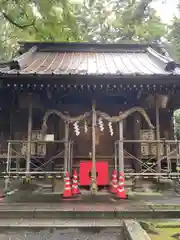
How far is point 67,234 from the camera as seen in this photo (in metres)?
4.88

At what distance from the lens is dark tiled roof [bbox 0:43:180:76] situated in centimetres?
830

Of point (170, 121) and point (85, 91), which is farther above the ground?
point (85, 91)

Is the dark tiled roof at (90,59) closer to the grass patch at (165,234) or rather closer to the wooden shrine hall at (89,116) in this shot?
the wooden shrine hall at (89,116)

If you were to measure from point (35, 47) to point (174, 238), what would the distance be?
1095 cm

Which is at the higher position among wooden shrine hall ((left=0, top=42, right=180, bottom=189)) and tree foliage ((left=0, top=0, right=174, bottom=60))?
tree foliage ((left=0, top=0, right=174, bottom=60))

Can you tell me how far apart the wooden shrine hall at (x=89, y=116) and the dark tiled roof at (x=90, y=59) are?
1.8 inches

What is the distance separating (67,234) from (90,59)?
26.6ft

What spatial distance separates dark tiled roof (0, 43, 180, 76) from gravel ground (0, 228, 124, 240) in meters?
4.65

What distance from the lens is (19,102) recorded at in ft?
28.7

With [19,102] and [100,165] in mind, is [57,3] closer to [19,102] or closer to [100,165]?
[19,102]

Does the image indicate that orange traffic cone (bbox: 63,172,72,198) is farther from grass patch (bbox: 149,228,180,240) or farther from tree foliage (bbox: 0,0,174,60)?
tree foliage (bbox: 0,0,174,60)

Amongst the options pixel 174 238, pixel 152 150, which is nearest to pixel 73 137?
pixel 152 150

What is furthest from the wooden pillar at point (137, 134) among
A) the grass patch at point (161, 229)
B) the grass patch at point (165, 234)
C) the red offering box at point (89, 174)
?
the grass patch at point (165, 234)

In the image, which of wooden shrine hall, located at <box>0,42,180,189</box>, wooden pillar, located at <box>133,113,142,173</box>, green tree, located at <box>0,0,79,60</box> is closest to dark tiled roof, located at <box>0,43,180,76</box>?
wooden shrine hall, located at <box>0,42,180,189</box>
